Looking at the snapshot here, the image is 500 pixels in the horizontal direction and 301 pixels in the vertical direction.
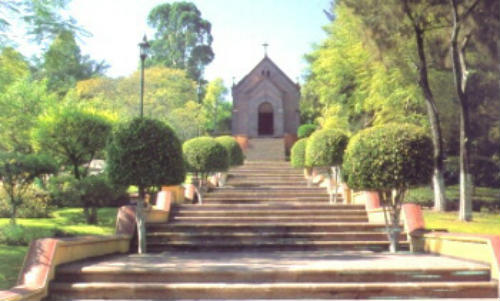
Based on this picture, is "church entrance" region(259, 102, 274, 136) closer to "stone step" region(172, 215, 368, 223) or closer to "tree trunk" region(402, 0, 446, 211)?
"tree trunk" region(402, 0, 446, 211)

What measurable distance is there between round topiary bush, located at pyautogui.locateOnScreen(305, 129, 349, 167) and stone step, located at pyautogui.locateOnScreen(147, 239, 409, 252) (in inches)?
217

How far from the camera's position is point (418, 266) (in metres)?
8.37

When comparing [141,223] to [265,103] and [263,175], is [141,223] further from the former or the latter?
[265,103]

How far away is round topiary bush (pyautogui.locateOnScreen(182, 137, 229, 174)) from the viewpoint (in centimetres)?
1745

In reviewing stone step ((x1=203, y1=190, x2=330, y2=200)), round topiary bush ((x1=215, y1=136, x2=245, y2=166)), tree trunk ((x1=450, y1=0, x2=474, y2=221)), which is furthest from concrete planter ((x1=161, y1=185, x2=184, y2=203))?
tree trunk ((x1=450, y1=0, x2=474, y2=221))

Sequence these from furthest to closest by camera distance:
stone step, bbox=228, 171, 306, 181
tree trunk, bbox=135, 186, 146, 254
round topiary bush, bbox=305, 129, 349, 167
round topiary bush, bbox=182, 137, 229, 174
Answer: stone step, bbox=228, 171, 306, 181 → round topiary bush, bbox=182, 137, 229, 174 → round topiary bush, bbox=305, 129, 349, 167 → tree trunk, bbox=135, 186, 146, 254

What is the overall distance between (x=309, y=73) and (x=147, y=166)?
3681cm

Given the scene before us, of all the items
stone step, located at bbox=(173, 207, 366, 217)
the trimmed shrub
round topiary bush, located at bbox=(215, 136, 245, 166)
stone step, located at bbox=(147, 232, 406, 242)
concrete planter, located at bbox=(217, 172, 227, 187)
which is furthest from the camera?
round topiary bush, located at bbox=(215, 136, 245, 166)

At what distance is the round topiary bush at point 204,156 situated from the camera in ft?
57.3

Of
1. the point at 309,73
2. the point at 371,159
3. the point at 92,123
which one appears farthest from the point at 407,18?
the point at 309,73

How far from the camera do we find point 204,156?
17422 mm

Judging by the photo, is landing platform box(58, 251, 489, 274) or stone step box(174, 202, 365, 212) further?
stone step box(174, 202, 365, 212)

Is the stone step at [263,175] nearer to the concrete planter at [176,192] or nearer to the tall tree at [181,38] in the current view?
the concrete planter at [176,192]

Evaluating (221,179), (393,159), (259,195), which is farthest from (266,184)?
(393,159)
